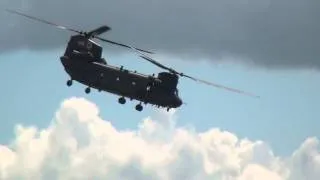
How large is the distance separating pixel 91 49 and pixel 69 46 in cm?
558

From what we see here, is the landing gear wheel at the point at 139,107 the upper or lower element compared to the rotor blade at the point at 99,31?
lower

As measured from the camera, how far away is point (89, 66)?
132 metres

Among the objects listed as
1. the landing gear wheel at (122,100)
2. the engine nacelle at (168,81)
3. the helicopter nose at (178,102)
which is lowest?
the landing gear wheel at (122,100)

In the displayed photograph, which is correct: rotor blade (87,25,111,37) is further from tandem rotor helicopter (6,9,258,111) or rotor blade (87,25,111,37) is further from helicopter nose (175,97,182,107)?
helicopter nose (175,97,182,107)

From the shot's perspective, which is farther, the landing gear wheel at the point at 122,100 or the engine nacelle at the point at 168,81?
the landing gear wheel at the point at 122,100

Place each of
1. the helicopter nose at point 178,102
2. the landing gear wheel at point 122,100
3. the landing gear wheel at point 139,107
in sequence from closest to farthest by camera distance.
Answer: the landing gear wheel at point 139,107 < the helicopter nose at point 178,102 < the landing gear wheel at point 122,100

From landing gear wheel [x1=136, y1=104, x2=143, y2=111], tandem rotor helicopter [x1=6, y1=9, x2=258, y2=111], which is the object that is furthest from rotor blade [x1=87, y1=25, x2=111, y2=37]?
landing gear wheel [x1=136, y1=104, x2=143, y2=111]

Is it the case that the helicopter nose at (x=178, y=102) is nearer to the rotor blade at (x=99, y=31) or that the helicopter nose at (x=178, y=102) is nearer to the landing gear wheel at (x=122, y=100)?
the landing gear wheel at (x=122, y=100)

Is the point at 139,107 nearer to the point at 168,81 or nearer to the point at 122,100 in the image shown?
the point at 122,100

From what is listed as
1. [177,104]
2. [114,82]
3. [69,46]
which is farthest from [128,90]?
[69,46]

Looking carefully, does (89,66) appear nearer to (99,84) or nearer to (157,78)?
(99,84)

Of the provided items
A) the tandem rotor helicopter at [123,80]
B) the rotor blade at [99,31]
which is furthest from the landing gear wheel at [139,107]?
the rotor blade at [99,31]

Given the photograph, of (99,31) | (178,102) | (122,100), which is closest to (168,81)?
(178,102)

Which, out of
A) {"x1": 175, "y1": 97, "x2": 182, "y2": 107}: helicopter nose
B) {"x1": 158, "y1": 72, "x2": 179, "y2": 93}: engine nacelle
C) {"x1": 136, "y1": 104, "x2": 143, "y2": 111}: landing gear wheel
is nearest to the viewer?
{"x1": 136, "y1": 104, "x2": 143, "y2": 111}: landing gear wheel
